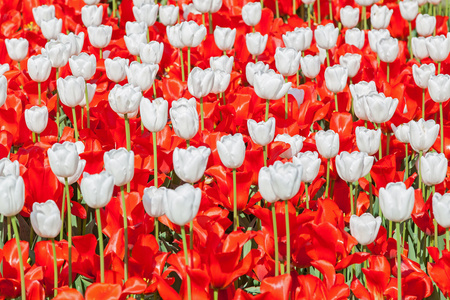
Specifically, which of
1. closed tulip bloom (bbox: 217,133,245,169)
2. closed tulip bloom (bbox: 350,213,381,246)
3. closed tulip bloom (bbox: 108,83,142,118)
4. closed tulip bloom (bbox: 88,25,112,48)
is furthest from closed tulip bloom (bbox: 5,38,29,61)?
closed tulip bloom (bbox: 350,213,381,246)

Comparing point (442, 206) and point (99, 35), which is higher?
point (99, 35)

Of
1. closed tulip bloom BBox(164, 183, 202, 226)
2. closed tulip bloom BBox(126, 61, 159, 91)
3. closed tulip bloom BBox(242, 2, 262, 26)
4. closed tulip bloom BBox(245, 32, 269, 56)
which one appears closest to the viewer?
closed tulip bloom BBox(164, 183, 202, 226)

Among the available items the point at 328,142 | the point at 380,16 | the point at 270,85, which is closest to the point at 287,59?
the point at 270,85

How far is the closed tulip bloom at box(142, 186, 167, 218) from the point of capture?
189cm

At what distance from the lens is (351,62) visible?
10.1 ft

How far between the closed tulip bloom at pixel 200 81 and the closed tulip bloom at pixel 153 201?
71 centimetres

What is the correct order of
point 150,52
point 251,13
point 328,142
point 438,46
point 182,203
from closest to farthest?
point 182,203 < point 328,142 < point 150,52 < point 438,46 < point 251,13

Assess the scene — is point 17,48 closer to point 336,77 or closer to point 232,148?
point 336,77

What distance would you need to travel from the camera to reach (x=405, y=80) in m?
3.12

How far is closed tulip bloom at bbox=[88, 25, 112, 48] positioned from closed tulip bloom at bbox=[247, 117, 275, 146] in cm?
129

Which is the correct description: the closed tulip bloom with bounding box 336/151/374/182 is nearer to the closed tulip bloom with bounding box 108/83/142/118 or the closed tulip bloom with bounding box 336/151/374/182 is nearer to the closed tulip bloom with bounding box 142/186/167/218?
the closed tulip bloom with bounding box 142/186/167/218

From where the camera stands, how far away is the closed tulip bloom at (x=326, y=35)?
3.19 meters

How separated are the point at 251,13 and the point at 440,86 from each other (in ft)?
4.13

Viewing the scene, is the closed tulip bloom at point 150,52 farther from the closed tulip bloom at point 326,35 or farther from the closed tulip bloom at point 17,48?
the closed tulip bloom at point 326,35
